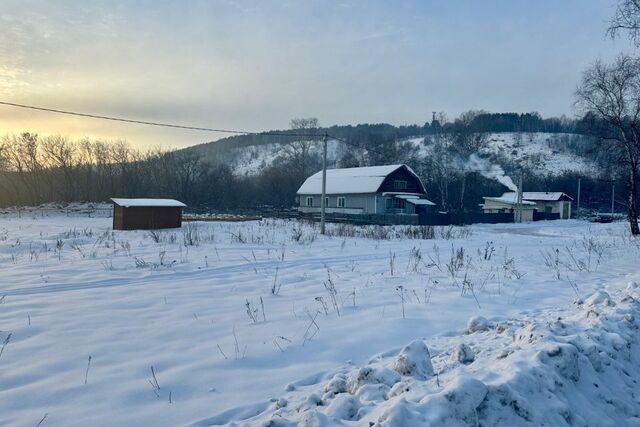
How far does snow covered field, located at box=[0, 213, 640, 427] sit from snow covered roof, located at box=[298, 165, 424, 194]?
35898mm

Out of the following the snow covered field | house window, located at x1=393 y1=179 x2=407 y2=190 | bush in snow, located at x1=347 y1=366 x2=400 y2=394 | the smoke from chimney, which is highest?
the smoke from chimney

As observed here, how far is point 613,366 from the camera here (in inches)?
153

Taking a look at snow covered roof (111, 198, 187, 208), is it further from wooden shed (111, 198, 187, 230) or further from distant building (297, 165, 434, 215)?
distant building (297, 165, 434, 215)

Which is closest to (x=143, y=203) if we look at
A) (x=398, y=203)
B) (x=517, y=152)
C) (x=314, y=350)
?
(x=314, y=350)

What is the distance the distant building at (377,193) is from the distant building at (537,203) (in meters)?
14.9

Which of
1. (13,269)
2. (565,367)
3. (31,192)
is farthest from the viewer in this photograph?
(31,192)

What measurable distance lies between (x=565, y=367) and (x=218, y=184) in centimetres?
5862

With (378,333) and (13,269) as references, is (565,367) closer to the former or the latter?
(378,333)

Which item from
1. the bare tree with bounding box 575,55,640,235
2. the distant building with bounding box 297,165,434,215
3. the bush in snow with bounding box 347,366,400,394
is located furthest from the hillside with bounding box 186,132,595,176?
the bush in snow with bounding box 347,366,400,394

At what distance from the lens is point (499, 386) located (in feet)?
9.98

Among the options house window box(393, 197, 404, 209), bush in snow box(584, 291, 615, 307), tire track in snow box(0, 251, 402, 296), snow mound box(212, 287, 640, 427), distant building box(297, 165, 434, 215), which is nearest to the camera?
snow mound box(212, 287, 640, 427)

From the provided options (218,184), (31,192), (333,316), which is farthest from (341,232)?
(31,192)

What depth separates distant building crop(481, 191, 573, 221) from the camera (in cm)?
5681

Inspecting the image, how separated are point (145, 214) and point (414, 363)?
2205cm
